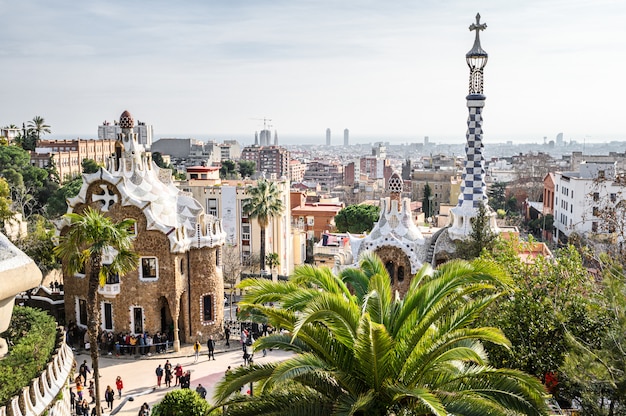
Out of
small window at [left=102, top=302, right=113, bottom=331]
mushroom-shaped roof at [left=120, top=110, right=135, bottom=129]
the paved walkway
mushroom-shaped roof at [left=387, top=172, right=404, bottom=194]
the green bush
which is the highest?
mushroom-shaped roof at [left=120, top=110, right=135, bottom=129]

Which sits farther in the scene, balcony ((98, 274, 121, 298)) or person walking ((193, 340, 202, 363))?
balcony ((98, 274, 121, 298))

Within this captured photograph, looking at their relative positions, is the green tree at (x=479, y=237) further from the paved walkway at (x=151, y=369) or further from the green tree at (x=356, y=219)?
the green tree at (x=356, y=219)

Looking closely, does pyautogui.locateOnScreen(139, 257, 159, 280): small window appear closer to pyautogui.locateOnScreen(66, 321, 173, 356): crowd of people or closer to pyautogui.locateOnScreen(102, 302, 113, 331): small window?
pyautogui.locateOnScreen(102, 302, 113, 331): small window

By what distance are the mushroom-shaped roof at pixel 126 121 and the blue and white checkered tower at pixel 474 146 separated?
1570 centimetres

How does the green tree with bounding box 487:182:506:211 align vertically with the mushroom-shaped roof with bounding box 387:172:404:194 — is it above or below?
below

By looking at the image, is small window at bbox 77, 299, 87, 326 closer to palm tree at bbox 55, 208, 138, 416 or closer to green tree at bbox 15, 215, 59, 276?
green tree at bbox 15, 215, 59, 276

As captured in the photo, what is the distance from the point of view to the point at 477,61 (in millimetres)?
27891

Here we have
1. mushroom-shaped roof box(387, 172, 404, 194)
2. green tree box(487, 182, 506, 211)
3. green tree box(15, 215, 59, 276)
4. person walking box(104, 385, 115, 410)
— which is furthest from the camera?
green tree box(487, 182, 506, 211)

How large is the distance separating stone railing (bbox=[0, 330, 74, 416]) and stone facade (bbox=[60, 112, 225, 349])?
8.12 meters

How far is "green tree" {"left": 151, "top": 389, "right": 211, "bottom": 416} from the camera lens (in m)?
16.7

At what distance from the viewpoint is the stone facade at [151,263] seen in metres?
29.2

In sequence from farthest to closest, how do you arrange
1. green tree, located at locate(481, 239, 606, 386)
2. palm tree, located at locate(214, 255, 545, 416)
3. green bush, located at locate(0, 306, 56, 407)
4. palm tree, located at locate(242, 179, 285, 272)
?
1. palm tree, located at locate(242, 179, 285, 272)
2. green bush, located at locate(0, 306, 56, 407)
3. green tree, located at locate(481, 239, 606, 386)
4. palm tree, located at locate(214, 255, 545, 416)

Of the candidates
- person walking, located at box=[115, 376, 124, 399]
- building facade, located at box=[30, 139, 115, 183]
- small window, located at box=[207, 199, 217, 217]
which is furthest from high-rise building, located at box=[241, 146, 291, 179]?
person walking, located at box=[115, 376, 124, 399]

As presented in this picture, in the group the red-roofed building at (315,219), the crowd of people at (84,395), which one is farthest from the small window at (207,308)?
the red-roofed building at (315,219)
